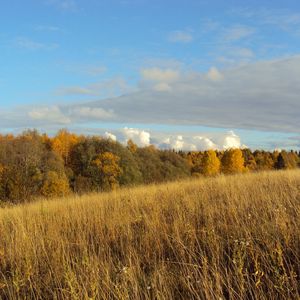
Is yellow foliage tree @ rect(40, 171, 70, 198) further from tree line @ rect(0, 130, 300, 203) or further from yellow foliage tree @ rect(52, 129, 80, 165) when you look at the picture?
yellow foliage tree @ rect(52, 129, 80, 165)

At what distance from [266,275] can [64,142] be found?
245 feet

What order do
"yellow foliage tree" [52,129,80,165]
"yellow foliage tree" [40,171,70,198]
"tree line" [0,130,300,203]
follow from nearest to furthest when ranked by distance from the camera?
"yellow foliage tree" [40,171,70,198]
"tree line" [0,130,300,203]
"yellow foliage tree" [52,129,80,165]

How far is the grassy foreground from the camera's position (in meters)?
3.23

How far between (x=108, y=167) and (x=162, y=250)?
49.6 metres

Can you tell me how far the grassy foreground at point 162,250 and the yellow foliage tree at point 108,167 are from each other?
4602 centimetres

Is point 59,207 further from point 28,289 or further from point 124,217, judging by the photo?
point 28,289

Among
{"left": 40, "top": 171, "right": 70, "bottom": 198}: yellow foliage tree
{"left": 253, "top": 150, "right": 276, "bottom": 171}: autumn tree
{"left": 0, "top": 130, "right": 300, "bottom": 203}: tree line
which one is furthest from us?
{"left": 253, "top": 150, "right": 276, "bottom": 171}: autumn tree

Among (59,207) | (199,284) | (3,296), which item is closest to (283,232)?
(199,284)

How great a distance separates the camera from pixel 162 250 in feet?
14.6

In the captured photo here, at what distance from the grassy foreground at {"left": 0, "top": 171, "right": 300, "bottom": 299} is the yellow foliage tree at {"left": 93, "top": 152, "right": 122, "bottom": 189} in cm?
4602

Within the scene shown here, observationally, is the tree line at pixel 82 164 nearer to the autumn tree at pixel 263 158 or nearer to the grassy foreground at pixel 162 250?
the autumn tree at pixel 263 158

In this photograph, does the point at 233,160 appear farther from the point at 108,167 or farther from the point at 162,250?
the point at 162,250

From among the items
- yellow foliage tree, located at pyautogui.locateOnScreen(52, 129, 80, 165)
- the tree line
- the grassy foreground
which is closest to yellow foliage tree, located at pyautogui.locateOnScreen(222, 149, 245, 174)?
the tree line

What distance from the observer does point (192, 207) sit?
20.0ft
